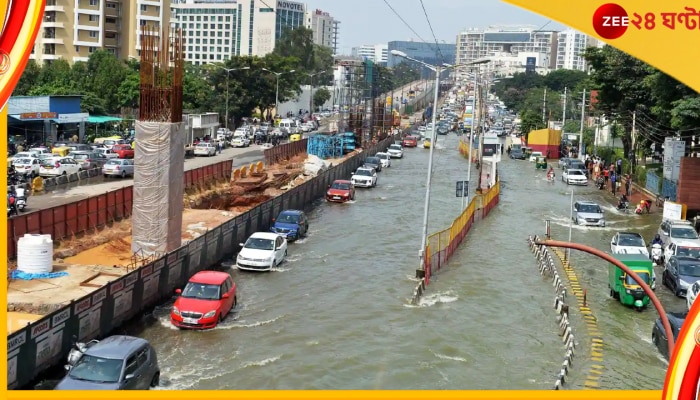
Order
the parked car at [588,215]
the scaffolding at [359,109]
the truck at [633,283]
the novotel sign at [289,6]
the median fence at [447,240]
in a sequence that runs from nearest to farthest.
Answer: the truck at [633,283]
the median fence at [447,240]
the parked car at [588,215]
the scaffolding at [359,109]
the novotel sign at [289,6]

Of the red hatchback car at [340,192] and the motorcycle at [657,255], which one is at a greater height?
the red hatchback car at [340,192]

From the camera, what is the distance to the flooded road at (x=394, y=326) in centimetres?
1573

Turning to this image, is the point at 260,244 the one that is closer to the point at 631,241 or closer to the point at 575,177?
the point at 631,241

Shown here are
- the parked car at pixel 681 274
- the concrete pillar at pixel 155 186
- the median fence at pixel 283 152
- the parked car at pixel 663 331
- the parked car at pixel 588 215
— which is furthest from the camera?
the median fence at pixel 283 152

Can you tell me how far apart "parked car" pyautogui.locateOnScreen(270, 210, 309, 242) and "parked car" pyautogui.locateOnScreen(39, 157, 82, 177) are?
1347cm

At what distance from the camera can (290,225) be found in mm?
30016

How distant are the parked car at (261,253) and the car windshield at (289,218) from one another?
445 centimetres

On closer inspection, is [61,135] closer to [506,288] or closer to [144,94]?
[144,94]

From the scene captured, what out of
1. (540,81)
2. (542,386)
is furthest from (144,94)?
(540,81)

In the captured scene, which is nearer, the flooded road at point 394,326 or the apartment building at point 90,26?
the flooded road at point 394,326

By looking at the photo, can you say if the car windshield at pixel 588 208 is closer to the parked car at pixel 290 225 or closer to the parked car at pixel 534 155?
the parked car at pixel 290 225

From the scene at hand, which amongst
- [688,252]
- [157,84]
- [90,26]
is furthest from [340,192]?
[90,26]

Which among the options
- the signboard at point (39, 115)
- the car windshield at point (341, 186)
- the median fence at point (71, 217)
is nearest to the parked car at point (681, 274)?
the median fence at point (71, 217)

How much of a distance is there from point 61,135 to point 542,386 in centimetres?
4777
